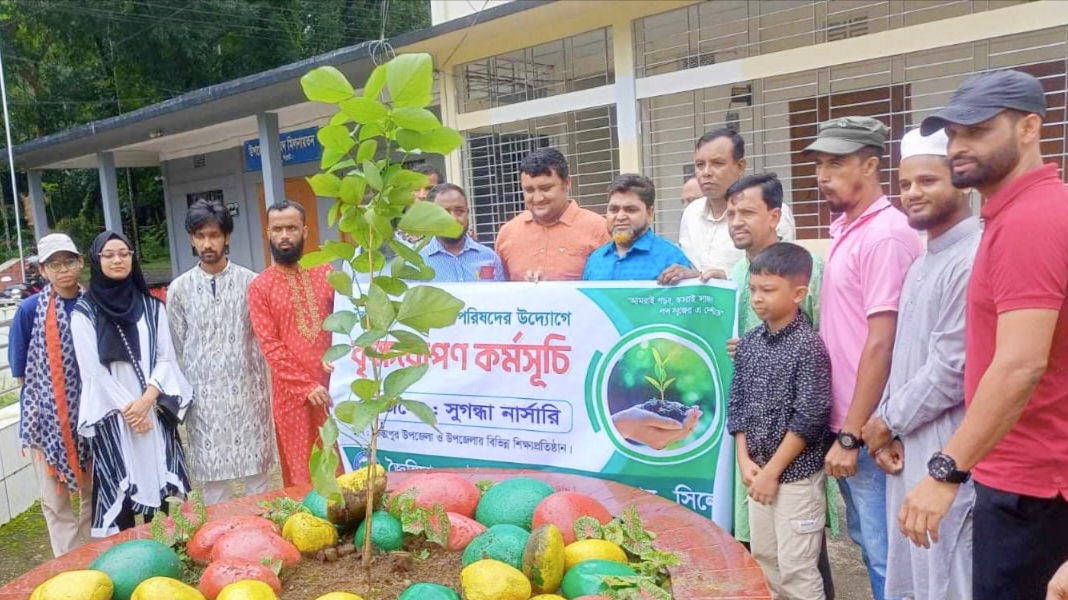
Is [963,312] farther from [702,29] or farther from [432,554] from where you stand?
[702,29]

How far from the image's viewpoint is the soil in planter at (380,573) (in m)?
1.60

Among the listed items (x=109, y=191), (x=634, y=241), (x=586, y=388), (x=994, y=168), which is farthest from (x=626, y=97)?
(x=109, y=191)

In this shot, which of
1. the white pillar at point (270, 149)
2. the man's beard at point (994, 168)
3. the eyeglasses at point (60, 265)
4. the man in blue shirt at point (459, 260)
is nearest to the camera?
the man's beard at point (994, 168)

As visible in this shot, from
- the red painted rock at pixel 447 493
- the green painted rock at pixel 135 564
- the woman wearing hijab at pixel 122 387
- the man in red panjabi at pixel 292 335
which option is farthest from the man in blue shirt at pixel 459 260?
the green painted rock at pixel 135 564

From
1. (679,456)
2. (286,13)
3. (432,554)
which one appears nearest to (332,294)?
(679,456)

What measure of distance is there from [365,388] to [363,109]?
51 centimetres

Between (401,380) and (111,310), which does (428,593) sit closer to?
(401,380)

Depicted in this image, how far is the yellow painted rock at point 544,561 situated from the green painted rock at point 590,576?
0.03m

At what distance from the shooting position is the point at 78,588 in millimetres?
1508

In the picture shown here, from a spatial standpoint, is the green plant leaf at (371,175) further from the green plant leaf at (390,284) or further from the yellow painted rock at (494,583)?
the yellow painted rock at (494,583)

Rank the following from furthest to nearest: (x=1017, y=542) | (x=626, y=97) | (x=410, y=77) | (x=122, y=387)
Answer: (x=626, y=97) → (x=122, y=387) → (x=1017, y=542) → (x=410, y=77)

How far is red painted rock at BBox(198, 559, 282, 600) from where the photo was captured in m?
1.54

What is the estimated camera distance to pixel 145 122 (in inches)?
434

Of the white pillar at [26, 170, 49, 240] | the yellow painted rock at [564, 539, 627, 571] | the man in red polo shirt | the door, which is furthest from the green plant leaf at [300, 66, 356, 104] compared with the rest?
the white pillar at [26, 170, 49, 240]
